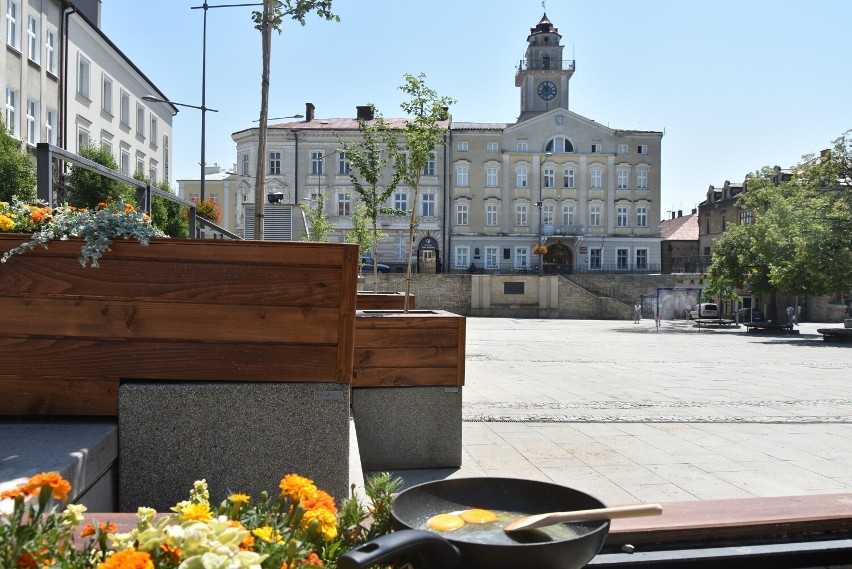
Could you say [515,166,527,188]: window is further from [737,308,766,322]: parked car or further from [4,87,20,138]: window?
[4,87,20,138]: window

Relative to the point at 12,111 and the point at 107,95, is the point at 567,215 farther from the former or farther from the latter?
the point at 12,111

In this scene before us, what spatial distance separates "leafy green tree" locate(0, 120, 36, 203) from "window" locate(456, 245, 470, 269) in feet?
129

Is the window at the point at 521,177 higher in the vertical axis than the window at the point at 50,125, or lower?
higher

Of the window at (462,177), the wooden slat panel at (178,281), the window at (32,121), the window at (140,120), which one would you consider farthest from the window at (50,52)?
the window at (462,177)

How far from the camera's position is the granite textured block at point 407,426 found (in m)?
5.25

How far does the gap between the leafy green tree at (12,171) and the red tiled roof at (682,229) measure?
68725mm

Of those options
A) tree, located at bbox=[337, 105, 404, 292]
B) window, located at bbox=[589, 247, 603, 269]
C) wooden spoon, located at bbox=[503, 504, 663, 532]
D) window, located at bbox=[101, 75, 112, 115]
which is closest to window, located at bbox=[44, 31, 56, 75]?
window, located at bbox=[101, 75, 112, 115]

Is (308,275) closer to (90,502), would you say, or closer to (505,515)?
(90,502)

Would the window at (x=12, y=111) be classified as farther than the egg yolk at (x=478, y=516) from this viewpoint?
Yes

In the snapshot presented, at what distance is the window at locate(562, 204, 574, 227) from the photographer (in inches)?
2224

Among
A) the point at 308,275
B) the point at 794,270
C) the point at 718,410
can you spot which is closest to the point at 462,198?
the point at 794,270

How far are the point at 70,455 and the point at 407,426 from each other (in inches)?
119

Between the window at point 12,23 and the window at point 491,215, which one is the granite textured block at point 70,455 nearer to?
the window at point 12,23

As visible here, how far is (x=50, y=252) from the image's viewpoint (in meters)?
3.17
